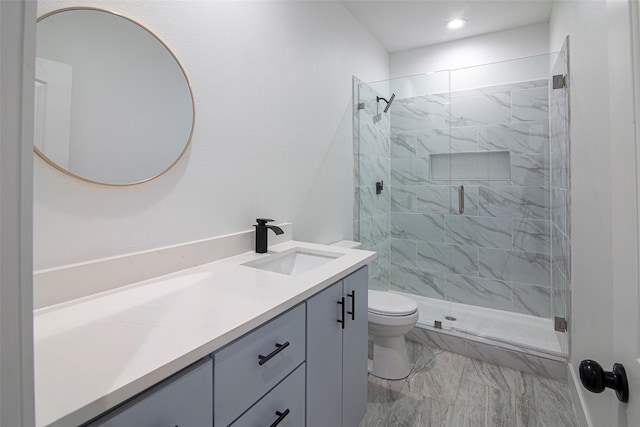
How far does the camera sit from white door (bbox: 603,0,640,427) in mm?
508

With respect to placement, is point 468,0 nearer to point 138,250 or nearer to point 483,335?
point 483,335

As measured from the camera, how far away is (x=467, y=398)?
5.93 feet

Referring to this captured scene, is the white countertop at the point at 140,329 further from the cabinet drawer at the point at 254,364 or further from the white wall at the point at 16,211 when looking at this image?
the white wall at the point at 16,211

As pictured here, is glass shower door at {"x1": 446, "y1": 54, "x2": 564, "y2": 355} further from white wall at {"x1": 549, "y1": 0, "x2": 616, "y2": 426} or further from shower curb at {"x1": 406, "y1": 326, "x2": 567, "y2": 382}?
white wall at {"x1": 549, "y1": 0, "x2": 616, "y2": 426}

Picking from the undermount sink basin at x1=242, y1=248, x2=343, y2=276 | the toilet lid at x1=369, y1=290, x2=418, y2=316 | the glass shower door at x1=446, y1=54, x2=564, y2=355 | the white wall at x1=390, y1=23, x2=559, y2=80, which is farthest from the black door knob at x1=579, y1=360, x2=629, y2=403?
the white wall at x1=390, y1=23, x2=559, y2=80

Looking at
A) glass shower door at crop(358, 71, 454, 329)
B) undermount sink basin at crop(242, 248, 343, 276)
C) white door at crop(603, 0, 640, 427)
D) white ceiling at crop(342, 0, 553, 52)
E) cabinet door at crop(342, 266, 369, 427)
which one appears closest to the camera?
white door at crop(603, 0, 640, 427)

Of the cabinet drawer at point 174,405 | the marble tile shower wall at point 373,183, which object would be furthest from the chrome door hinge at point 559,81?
the cabinet drawer at point 174,405

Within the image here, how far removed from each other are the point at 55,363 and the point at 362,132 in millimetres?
2501

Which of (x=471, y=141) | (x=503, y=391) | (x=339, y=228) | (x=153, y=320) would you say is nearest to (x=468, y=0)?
(x=471, y=141)

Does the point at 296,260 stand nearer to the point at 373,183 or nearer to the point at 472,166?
the point at 373,183

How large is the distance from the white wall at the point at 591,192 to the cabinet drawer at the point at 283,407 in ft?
3.05

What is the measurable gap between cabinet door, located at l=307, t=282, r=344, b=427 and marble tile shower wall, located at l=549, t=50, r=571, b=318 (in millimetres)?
1608

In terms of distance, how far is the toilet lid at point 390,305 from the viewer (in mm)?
1929

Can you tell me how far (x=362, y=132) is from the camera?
2723mm
